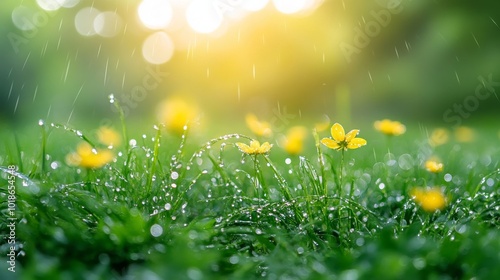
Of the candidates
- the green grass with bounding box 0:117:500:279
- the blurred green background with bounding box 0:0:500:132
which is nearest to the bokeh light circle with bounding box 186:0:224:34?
the blurred green background with bounding box 0:0:500:132

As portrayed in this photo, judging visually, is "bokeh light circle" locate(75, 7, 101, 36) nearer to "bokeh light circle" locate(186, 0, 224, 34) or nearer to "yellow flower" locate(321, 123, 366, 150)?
"bokeh light circle" locate(186, 0, 224, 34)

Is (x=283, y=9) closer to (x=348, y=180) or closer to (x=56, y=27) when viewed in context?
(x=56, y=27)

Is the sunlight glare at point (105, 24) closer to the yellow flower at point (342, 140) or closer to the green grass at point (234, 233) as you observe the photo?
the green grass at point (234, 233)

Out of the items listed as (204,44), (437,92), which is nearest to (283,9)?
(204,44)

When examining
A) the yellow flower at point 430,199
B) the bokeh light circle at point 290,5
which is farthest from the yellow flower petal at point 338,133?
the bokeh light circle at point 290,5

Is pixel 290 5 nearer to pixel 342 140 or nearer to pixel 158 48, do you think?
pixel 158 48

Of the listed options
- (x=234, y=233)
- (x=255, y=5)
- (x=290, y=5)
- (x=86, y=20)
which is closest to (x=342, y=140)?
(x=234, y=233)
